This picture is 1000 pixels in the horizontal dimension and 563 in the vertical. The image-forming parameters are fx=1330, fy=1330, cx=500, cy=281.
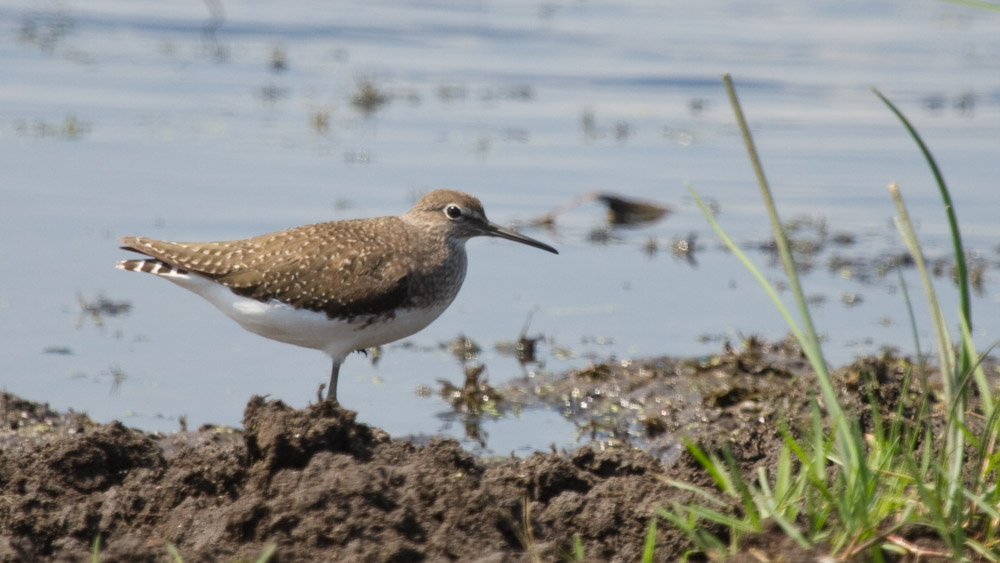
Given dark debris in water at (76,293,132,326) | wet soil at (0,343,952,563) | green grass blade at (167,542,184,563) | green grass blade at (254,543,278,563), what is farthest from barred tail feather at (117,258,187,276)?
green grass blade at (254,543,278,563)

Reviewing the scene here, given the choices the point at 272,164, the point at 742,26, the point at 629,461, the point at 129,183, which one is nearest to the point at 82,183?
the point at 129,183

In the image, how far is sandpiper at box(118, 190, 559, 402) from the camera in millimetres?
6844

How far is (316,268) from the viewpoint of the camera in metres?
6.91

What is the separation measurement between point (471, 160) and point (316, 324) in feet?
25.1

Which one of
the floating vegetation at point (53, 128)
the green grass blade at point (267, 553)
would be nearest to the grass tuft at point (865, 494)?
the green grass blade at point (267, 553)

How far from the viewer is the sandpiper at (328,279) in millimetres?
6844

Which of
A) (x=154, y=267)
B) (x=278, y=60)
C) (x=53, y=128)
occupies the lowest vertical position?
(x=154, y=267)

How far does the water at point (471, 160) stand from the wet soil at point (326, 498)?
2.58 meters

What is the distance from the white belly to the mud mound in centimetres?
174

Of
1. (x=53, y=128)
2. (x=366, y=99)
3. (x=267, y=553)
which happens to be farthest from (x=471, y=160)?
(x=267, y=553)

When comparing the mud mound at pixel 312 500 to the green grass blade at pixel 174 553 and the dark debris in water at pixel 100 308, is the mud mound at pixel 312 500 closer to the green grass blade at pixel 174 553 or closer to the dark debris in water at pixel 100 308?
the green grass blade at pixel 174 553

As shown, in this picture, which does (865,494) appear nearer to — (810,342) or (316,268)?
(810,342)

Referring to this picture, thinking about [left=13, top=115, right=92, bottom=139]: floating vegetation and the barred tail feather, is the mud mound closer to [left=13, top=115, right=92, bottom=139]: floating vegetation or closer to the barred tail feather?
the barred tail feather

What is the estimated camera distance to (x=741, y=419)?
7.60 m
